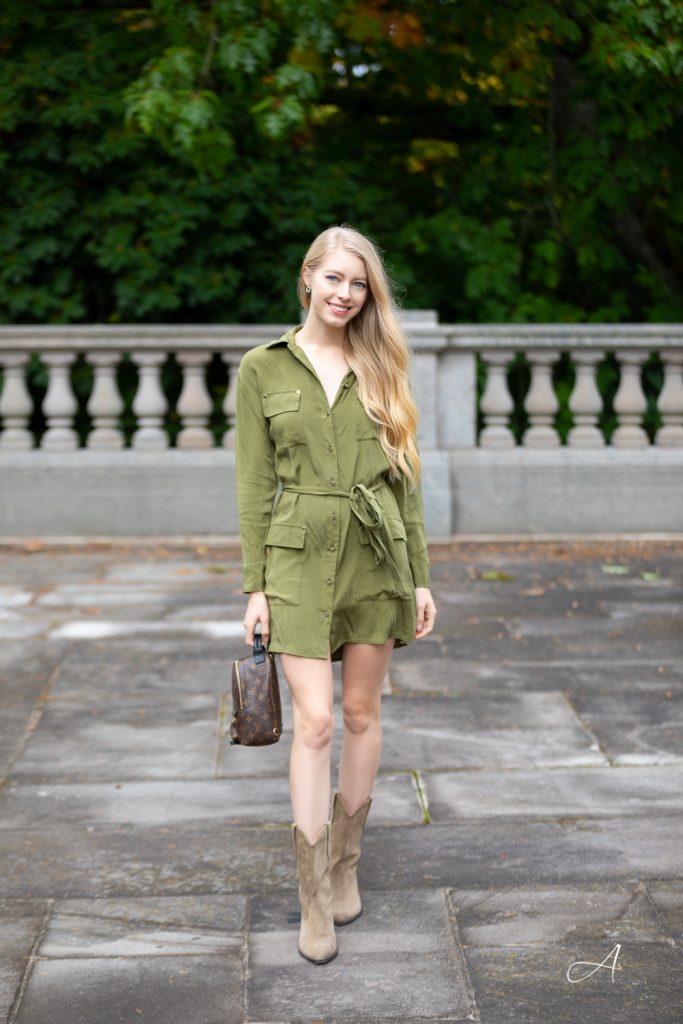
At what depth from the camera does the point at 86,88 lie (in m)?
10.7

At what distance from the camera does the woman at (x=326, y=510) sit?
3.49m

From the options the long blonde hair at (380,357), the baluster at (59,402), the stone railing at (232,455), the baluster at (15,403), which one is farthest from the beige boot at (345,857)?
the baluster at (15,403)

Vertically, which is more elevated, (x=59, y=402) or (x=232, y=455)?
(x=59, y=402)

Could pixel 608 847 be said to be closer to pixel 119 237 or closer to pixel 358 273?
pixel 358 273

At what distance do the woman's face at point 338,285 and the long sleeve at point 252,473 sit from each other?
0.81ft

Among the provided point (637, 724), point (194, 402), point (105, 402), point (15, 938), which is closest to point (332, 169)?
point (194, 402)

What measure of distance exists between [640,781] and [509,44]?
7770 millimetres

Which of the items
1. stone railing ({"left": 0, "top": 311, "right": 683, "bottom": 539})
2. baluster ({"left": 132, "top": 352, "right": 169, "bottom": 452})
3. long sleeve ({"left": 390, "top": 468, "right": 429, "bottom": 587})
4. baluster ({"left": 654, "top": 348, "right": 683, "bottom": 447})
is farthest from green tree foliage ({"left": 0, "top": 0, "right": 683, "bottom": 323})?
long sleeve ({"left": 390, "top": 468, "right": 429, "bottom": 587})

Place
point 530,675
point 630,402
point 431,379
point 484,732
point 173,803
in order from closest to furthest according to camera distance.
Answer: point 173,803, point 484,732, point 530,675, point 431,379, point 630,402

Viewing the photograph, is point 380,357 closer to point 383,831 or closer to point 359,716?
point 359,716

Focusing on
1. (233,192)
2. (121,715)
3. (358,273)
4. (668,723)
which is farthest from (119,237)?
(358,273)

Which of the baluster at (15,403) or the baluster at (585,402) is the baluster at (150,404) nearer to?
the baluster at (15,403)

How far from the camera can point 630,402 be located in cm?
973

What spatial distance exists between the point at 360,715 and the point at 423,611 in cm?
34
